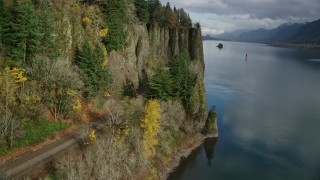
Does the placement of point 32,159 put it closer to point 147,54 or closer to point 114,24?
point 114,24

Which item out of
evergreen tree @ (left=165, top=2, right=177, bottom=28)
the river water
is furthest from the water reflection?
evergreen tree @ (left=165, top=2, right=177, bottom=28)

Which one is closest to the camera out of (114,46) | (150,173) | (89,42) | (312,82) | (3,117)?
(3,117)

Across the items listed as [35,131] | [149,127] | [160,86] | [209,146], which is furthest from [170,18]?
[35,131]

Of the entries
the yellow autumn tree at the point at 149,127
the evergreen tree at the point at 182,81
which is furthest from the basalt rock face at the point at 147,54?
the yellow autumn tree at the point at 149,127

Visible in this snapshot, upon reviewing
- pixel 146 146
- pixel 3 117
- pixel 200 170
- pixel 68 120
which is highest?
pixel 3 117

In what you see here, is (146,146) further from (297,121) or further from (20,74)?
(297,121)

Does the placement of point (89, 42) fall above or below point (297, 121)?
above

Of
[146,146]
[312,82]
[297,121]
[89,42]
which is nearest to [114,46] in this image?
[89,42]
